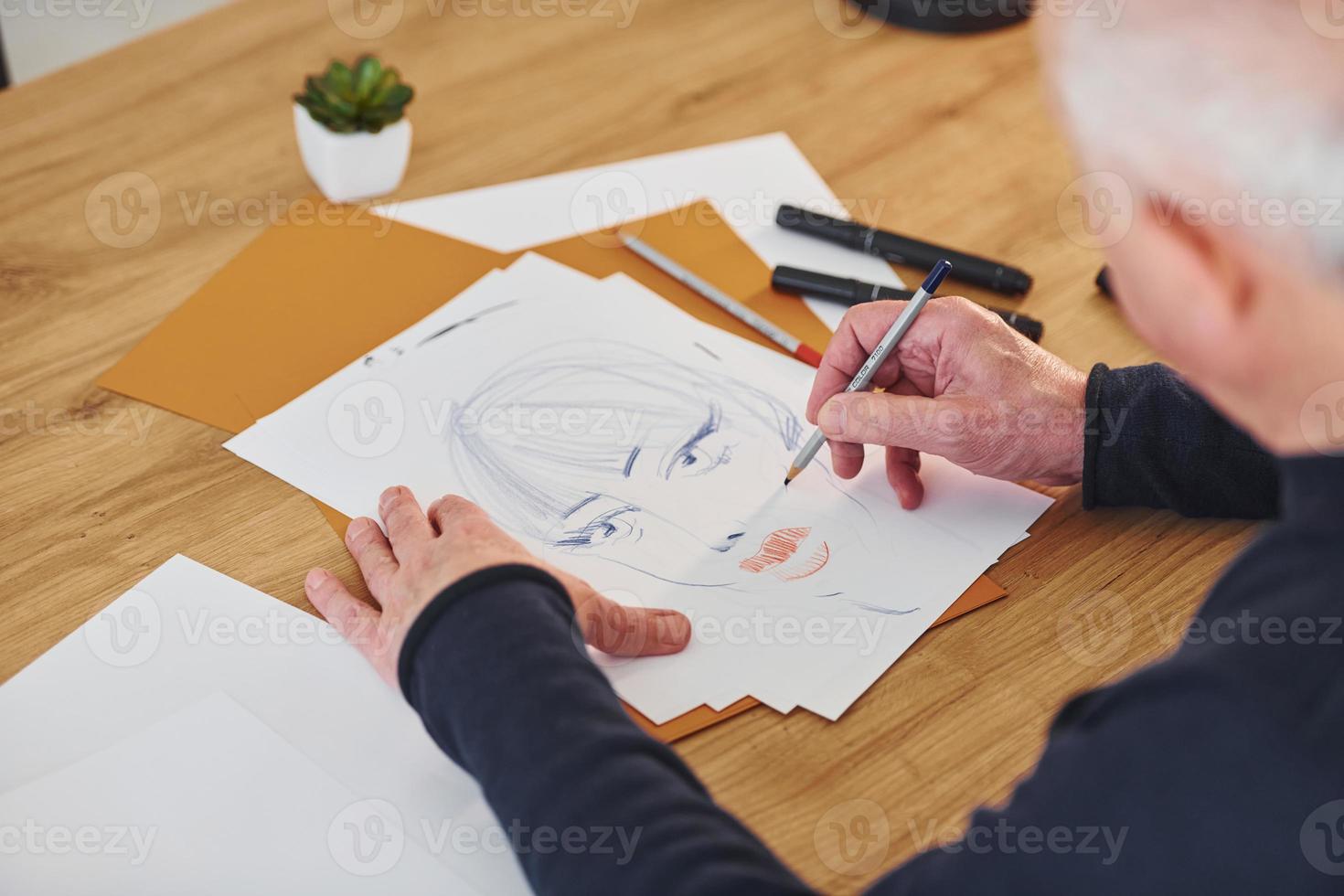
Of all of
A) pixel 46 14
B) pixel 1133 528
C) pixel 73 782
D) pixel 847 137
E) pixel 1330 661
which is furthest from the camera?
pixel 46 14

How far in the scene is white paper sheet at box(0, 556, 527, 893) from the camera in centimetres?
78

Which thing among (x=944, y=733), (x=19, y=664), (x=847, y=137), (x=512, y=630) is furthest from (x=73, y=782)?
(x=847, y=137)

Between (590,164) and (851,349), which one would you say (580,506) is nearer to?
(851,349)

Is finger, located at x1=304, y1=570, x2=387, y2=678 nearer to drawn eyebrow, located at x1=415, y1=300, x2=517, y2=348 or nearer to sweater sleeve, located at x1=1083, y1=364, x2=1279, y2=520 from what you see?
drawn eyebrow, located at x1=415, y1=300, x2=517, y2=348

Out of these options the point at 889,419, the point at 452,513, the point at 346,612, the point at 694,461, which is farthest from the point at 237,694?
the point at 889,419

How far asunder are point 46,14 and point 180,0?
31cm

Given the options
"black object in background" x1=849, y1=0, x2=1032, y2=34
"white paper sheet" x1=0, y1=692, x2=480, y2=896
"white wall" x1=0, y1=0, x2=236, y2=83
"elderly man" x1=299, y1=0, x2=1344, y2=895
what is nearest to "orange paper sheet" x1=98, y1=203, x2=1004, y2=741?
"white paper sheet" x1=0, y1=692, x2=480, y2=896

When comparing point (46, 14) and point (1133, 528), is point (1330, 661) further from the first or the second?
point (46, 14)

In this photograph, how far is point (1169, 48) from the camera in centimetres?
57

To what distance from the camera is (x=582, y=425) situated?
1036 mm

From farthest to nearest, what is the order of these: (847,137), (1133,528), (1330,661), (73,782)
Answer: (847,137)
(1133,528)
(73,782)
(1330,661)

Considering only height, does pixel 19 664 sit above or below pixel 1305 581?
below

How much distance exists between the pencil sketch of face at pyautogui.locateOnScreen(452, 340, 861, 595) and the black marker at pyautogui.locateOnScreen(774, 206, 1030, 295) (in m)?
0.25

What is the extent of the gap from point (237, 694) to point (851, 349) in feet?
1.83
